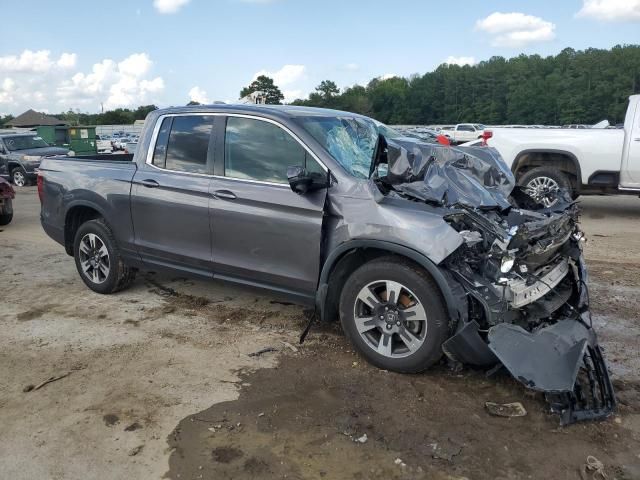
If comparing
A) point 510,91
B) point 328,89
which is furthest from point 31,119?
point 510,91

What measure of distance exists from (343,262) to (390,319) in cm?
55

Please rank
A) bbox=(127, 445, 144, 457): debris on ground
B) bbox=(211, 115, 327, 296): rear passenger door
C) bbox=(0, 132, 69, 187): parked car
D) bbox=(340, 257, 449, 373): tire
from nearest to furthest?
1. bbox=(127, 445, 144, 457): debris on ground
2. bbox=(340, 257, 449, 373): tire
3. bbox=(211, 115, 327, 296): rear passenger door
4. bbox=(0, 132, 69, 187): parked car

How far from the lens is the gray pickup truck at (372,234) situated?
3559 mm

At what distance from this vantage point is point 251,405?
3621 mm

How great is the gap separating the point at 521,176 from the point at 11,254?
8.28 m

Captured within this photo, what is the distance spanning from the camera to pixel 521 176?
9.94 metres

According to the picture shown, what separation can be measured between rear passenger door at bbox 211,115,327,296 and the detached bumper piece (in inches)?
58.0

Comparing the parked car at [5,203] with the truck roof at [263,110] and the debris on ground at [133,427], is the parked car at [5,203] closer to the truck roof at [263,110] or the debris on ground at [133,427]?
the truck roof at [263,110]

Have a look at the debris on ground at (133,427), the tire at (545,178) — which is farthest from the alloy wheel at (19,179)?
the debris on ground at (133,427)

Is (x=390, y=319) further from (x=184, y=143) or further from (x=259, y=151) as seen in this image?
(x=184, y=143)

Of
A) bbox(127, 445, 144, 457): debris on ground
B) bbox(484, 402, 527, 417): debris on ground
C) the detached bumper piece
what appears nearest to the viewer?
bbox(127, 445, 144, 457): debris on ground

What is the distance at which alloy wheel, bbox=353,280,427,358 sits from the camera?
3795mm

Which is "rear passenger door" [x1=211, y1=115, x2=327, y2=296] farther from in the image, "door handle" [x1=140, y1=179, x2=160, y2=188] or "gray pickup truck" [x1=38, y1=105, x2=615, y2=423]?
"door handle" [x1=140, y1=179, x2=160, y2=188]

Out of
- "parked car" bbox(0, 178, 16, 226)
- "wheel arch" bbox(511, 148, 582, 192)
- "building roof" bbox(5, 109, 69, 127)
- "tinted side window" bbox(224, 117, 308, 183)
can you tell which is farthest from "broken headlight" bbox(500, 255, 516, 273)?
"building roof" bbox(5, 109, 69, 127)
